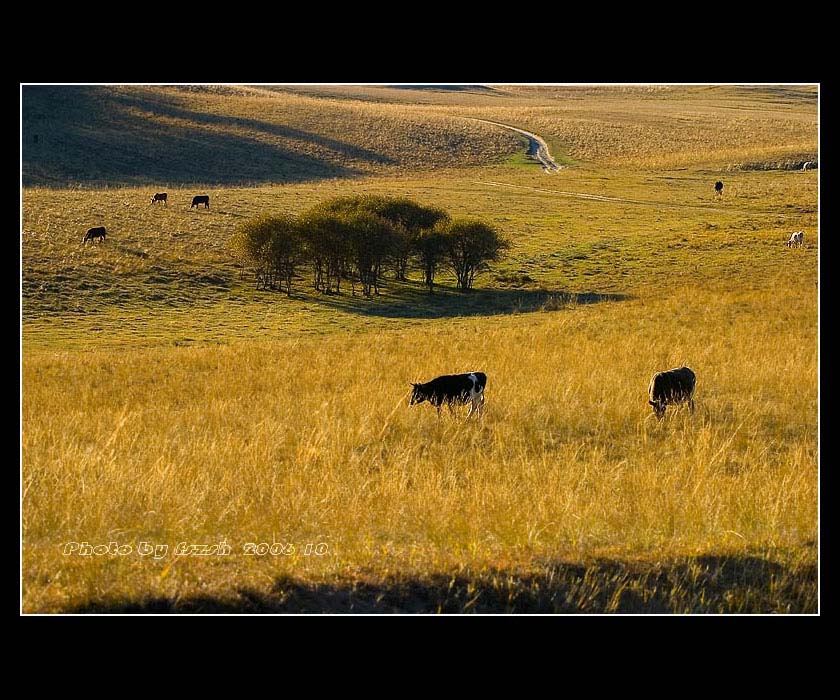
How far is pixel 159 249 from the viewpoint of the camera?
45.2 metres

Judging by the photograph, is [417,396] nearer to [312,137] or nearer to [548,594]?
[548,594]

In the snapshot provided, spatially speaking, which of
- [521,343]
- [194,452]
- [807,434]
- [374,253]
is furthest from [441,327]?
[194,452]

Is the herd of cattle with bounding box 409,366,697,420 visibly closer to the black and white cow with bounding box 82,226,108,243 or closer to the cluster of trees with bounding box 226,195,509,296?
the cluster of trees with bounding box 226,195,509,296

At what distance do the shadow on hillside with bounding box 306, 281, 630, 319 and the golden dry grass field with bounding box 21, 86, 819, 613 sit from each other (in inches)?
9.7

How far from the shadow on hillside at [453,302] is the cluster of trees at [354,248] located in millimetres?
1234

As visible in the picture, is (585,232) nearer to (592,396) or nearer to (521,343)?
(521,343)

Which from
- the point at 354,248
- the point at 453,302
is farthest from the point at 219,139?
the point at 453,302

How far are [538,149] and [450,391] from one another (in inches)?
3747

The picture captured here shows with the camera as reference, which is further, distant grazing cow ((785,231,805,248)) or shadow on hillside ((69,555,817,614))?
distant grazing cow ((785,231,805,248))

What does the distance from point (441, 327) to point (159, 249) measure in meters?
20.8

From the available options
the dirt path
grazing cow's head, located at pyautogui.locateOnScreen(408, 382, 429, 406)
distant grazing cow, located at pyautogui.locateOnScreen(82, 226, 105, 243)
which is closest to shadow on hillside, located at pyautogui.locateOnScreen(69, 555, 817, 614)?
grazing cow's head, located at pyautogui.locateOnScreen(408, 382, 429, 406)

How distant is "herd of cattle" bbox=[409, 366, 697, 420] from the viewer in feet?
44.9

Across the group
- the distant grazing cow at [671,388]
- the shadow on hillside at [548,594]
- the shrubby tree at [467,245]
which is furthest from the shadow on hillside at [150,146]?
the shadow on hillside at [548,594]

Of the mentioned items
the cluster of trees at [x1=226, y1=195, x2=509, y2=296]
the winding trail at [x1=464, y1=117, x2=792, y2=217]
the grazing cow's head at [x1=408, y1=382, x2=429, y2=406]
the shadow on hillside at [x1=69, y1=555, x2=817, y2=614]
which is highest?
the winding trail at [x1=464, y1=117, x2=792, y2=217]
